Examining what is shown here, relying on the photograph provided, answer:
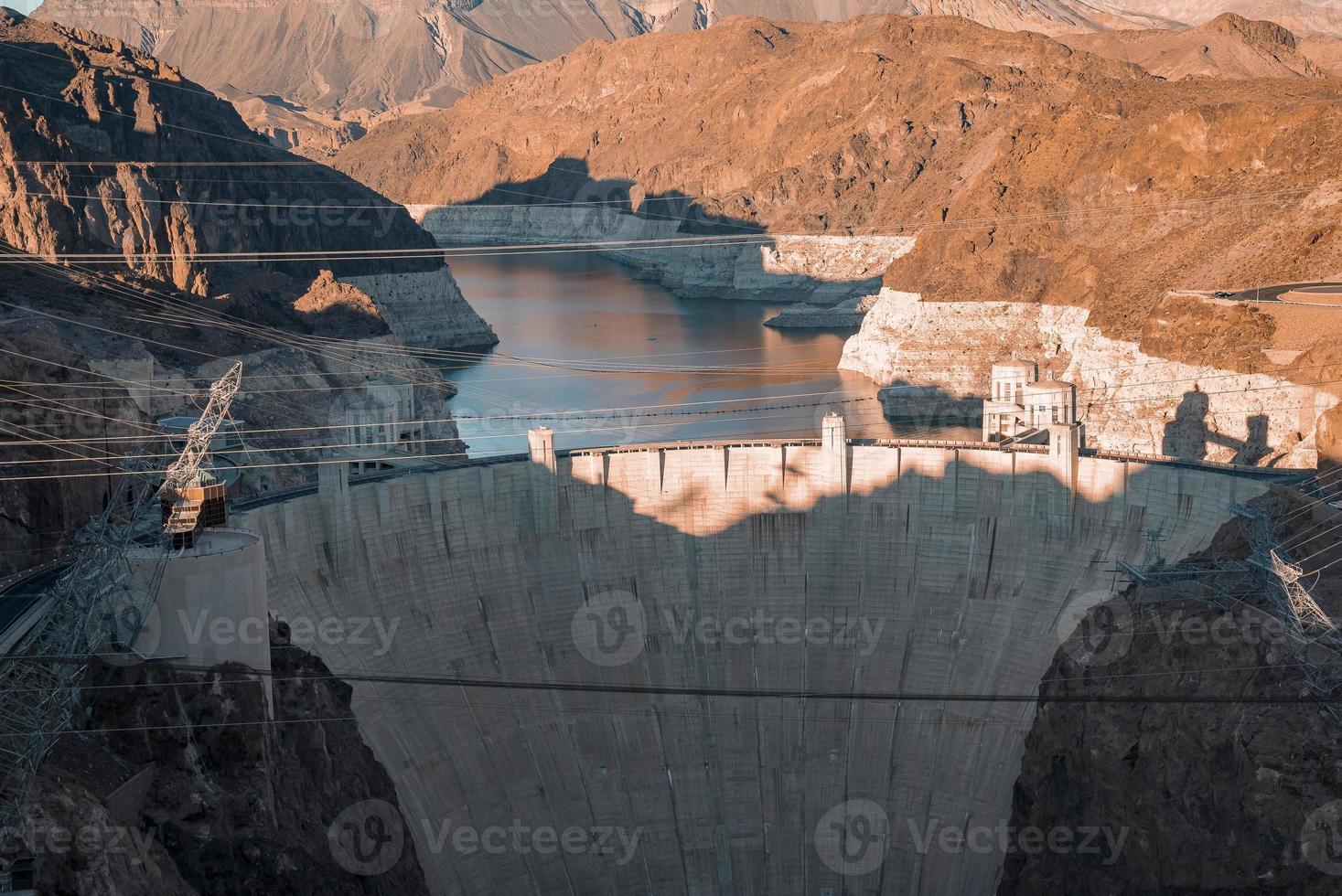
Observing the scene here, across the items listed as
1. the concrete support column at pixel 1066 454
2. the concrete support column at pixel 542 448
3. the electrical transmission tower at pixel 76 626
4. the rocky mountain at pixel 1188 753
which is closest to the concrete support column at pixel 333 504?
the concrete support column at pixel 542 448

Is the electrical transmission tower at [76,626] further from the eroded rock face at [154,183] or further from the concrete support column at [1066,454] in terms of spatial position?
the eroded rock face at [154,183]

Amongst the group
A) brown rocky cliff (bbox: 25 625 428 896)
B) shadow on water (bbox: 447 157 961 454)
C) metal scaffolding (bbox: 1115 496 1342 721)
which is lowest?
shadow on water (bbox: 447 157 961 454)

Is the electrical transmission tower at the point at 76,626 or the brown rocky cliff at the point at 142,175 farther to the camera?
the brown rocky cliff at the point at 142,175

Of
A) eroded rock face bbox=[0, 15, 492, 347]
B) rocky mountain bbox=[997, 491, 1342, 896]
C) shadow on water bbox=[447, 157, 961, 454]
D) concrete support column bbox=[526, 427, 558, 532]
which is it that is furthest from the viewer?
shadow on water bbox=[447, 157, 961, 454]

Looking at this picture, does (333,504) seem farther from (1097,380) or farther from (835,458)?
(1097,380)

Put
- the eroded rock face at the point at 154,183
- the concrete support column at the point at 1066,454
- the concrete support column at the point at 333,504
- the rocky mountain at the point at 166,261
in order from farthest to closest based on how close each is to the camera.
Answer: the eroded rock face at the point at 154,183
the rocky mountain at the point at 166,261
the concrete support column at the point at 1066,454
the concrete support column at the point at 333,504

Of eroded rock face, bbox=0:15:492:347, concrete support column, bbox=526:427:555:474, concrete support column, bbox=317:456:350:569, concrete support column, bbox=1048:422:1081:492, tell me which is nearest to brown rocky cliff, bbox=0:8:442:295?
eroded rock face, bbox=0:15:492:347

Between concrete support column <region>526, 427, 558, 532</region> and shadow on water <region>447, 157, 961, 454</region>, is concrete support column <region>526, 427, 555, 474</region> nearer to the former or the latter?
concrete support column <region>526, 427, 558, 532</region>

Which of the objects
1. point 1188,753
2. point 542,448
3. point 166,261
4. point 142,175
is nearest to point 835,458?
point 542,448
